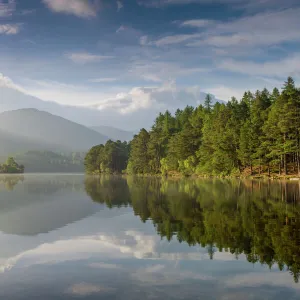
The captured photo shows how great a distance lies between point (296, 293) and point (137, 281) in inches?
181

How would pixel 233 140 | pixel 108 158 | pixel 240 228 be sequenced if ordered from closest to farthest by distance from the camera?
pixel 240 228, pixel 233 140, pixel 108 158

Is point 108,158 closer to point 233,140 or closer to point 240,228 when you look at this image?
point 233,140

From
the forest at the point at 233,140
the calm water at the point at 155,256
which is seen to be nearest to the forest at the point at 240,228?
the calm water at the point at 155,256

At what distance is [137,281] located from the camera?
36.9ft

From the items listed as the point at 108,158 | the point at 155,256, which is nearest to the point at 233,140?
the point at 155,256

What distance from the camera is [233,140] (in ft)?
306

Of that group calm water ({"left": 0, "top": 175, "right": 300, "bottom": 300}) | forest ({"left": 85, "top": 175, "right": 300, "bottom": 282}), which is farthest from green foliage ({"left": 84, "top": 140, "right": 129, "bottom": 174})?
calm water ({"left": 0, "top": 175, "right": 300, "bottom": 300})

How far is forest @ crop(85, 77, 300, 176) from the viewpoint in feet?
254

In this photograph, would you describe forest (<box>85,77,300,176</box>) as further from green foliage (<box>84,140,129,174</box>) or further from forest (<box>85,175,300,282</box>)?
forest (<box>85,175,300,282</box>)

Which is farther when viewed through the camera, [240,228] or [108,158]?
[108,158]

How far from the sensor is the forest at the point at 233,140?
3054 inches

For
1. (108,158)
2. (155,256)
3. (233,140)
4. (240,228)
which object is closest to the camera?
(155,256)

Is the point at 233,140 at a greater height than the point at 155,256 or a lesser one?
greater

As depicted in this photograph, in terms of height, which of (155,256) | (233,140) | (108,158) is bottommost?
(155,256)
